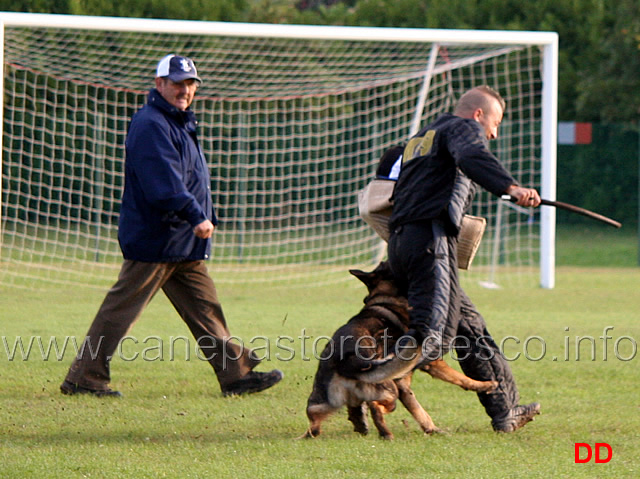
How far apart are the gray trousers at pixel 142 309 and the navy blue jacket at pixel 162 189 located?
0.48 feet

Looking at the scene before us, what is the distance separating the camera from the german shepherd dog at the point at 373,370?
16.2 ft

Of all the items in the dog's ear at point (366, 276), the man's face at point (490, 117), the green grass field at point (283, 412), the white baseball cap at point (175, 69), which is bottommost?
the green grass field at point (283, 412)

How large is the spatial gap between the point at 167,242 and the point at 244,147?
10174 mm

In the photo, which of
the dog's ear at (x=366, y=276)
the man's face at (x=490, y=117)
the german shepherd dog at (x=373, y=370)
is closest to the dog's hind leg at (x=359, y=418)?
the german shepherd dog at (x=373, y=370)

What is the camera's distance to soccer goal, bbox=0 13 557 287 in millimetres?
12844

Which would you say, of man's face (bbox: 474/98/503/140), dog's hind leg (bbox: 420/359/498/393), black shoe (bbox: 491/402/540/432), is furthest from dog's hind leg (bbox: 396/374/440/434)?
man's face (bbox: 474/98/503/140)

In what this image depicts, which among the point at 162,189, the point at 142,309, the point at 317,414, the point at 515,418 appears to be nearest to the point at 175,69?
the point at 162,189

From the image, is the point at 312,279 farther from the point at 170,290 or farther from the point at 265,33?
the point at 170,290

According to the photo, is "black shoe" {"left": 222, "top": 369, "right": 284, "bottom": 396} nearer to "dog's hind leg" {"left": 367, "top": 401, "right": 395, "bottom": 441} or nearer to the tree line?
"dog's hind leg" {"left": 367, "top": 401, "right": 395, "bottom": 441}

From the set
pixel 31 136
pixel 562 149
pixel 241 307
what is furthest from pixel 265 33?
pixel 562 149

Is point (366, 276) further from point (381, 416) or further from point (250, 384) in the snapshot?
point (250, 384)

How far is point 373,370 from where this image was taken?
4.91 meters

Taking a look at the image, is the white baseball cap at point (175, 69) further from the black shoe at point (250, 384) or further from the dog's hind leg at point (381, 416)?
the dog's hind leg at point (381, 416)

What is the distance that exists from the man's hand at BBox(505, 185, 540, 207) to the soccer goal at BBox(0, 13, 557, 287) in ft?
23.5
